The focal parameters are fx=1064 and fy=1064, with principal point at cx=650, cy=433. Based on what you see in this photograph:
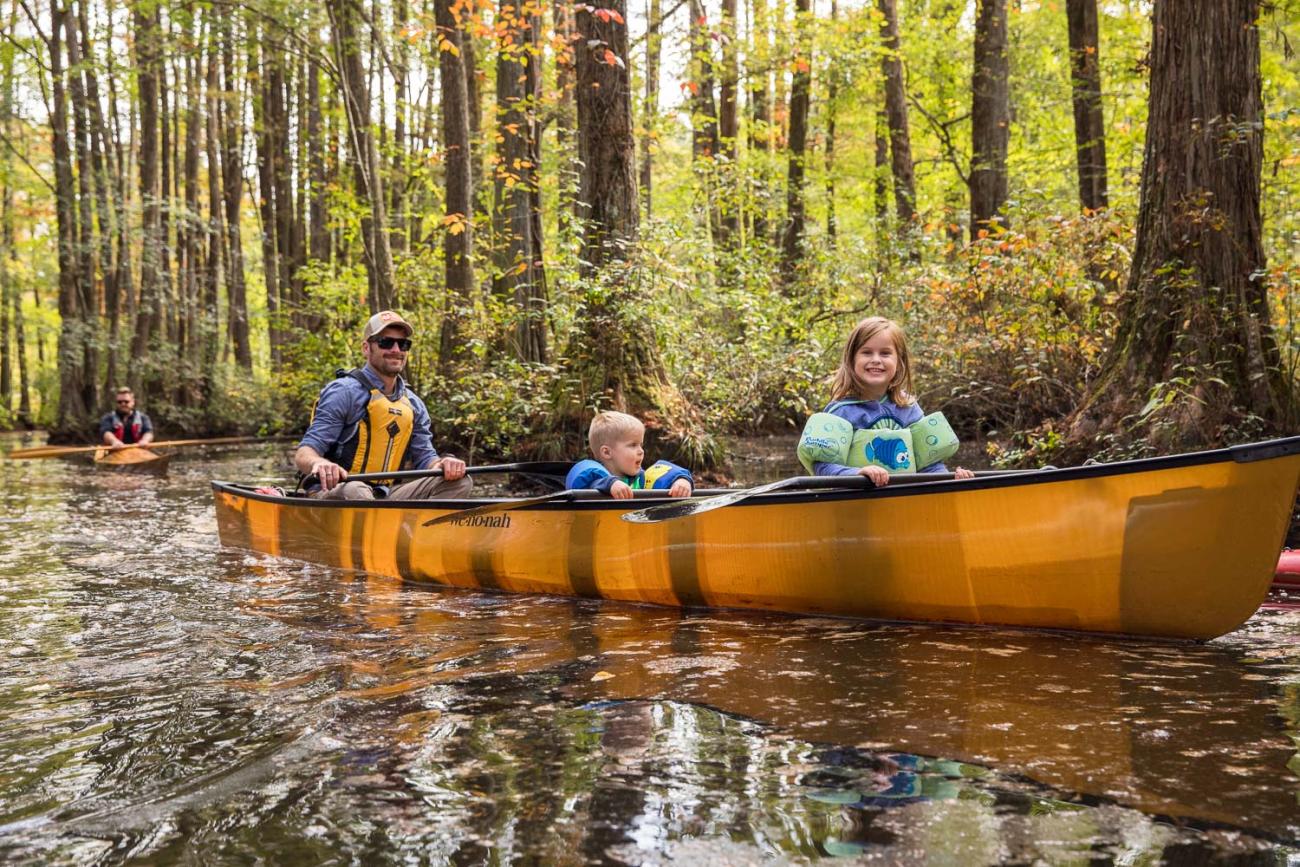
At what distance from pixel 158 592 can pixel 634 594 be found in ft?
9.07

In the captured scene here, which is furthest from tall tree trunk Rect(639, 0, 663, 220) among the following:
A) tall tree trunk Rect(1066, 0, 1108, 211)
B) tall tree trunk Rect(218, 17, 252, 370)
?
tall tree trunk Rect(218, 17, 252, 370)

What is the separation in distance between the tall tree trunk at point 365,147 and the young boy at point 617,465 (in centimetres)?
985

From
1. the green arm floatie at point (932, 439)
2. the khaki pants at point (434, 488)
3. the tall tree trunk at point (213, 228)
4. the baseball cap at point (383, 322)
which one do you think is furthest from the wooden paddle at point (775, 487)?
the tall tree trunk at point (213, 228)

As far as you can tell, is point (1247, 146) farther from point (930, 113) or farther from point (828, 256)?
point (930, 113)

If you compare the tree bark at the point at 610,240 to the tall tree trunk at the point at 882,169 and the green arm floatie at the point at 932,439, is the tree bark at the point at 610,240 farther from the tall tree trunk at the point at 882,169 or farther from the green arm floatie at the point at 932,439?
the tall tree trunk at the point at 882,169

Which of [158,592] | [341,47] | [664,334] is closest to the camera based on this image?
[158,592]

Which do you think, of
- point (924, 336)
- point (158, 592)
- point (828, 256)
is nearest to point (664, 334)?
point (924, 336)

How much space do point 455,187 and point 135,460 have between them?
18.6ft

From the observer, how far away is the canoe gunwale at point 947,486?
11.4 feet

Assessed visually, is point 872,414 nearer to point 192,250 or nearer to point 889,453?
point 889,453

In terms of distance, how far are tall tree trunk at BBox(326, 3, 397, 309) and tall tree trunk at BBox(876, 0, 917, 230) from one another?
8.36 m

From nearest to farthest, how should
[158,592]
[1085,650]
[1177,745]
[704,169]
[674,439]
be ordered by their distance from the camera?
[1177,745]
[1085,650]
[158,592]
[674,439]
[704,169]

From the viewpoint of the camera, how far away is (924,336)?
11992mm

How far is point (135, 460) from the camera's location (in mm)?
14312
